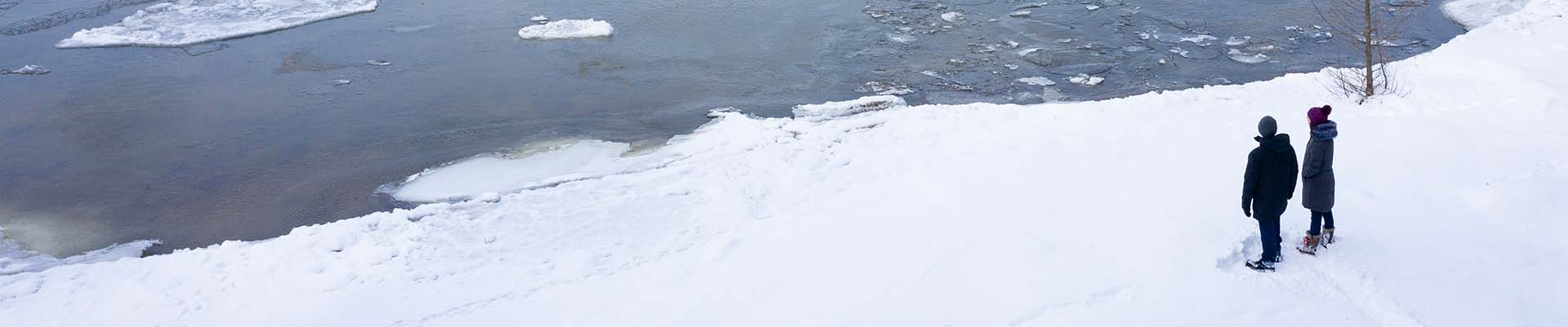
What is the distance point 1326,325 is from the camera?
6.35 m

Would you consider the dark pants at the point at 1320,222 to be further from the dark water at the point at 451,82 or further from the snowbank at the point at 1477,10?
the snowbank at the point at 1477,10

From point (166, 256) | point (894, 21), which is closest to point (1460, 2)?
point (894, 21)

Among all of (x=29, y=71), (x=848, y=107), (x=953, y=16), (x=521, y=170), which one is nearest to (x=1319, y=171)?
(x=848, y=107)

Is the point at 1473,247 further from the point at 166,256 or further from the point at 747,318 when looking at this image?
the point at 166,256

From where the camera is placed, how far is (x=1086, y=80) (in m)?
15.9

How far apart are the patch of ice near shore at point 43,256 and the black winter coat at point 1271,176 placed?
10.3 meters

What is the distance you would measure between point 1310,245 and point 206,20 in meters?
21.6

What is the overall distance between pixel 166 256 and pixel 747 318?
597 cm

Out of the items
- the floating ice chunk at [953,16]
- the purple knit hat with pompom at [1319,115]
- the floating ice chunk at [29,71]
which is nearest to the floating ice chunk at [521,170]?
the purple knit hat with pompom at [1319,115]

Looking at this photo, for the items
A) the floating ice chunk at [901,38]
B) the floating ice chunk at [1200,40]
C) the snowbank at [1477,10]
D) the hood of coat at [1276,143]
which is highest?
the hood of coat at [1276,143]

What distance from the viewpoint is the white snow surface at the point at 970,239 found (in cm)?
700

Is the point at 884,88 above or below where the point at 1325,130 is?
below

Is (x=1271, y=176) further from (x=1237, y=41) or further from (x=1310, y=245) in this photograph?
(x=1237, y=41)

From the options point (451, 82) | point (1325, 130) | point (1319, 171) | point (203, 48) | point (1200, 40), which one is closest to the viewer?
point (1325, 130)
